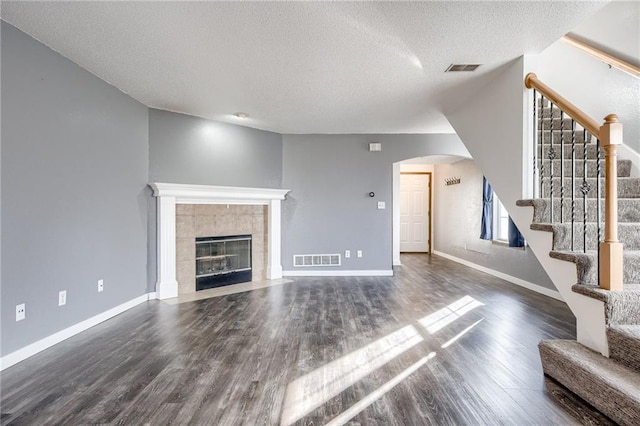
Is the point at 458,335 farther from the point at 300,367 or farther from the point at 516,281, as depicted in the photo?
the point at 516,281

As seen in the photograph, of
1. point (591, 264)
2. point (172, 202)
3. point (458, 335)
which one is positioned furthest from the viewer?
point (172, 202)

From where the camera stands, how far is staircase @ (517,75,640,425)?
162 cm

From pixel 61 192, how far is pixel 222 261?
2.33 m

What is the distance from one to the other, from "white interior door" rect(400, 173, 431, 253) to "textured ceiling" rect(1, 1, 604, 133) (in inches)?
187

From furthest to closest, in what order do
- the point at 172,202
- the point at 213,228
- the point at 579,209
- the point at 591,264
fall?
the point at 213,228 < the point at 172,202 < the point at 579,209 < the point at 591,264

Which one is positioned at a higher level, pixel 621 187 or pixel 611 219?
pixel 621 187

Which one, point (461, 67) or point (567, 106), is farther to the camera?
point (461, 67)

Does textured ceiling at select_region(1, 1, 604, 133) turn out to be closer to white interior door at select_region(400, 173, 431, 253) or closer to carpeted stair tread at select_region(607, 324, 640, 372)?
carpeted stair tread at select_region(607, 324, 640, 372)

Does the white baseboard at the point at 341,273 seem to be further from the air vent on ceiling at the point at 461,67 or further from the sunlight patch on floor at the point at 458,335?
the air vent on ceiling at the point at 461,67

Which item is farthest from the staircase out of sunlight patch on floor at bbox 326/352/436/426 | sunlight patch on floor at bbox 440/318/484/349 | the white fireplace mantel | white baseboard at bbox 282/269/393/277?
the white fireplace mantel

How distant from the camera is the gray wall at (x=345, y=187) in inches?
213

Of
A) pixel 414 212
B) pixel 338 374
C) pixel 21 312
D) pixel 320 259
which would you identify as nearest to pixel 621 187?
pixel 338 374

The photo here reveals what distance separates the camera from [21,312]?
7.72 ft

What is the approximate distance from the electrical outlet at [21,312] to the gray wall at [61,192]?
30mm
